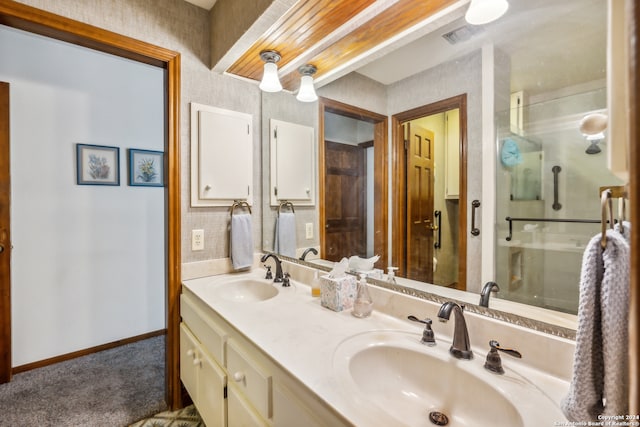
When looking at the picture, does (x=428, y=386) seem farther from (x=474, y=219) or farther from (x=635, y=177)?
(x=635, y=177)

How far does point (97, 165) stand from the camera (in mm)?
2184

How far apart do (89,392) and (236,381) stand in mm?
1480

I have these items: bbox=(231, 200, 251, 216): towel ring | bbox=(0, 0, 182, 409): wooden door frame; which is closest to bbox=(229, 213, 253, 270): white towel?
bbox=(231, 200, 251, 216): towel ring

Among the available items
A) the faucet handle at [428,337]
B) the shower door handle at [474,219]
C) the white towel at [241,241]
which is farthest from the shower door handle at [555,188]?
the white towel at [241,241]

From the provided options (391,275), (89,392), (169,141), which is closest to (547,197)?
(391,275)

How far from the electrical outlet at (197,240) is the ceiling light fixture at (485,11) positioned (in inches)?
61.0

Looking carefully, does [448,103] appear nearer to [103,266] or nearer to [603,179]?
[603,179]

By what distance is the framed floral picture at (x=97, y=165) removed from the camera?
2117mm

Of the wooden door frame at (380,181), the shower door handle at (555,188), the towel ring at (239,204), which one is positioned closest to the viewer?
the shower door handle at (555,188)

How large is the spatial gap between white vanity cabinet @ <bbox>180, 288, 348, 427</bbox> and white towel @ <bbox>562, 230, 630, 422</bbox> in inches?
17.0

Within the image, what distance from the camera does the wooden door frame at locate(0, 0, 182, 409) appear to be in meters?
1.33

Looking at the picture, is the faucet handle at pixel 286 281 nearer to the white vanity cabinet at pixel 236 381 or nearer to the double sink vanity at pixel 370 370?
the double sink vanity at pixel 370 370

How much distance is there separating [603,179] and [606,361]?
470 mm

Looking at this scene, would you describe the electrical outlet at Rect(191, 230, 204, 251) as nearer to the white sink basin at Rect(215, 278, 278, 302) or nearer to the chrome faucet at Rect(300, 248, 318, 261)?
the white sink basin at Rect(215, 278, 278, 302)
